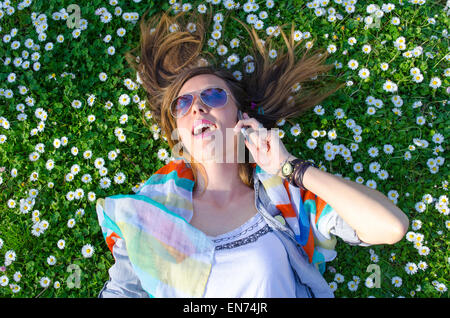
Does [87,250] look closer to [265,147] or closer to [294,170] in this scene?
[265,147]

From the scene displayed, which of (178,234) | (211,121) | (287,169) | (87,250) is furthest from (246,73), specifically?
(87,250)

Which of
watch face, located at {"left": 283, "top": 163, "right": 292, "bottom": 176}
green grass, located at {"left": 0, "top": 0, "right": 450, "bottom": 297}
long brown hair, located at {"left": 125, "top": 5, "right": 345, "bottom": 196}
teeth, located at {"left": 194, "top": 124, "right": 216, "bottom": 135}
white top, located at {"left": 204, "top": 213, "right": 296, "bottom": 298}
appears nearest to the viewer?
white top, located at {"left": 204, "top": 213, "right": 296, "bottom": 298}

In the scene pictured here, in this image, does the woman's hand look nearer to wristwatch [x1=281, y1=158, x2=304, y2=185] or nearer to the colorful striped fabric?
wristwatch [x1=281, y1=158, x2=304, y2=185]

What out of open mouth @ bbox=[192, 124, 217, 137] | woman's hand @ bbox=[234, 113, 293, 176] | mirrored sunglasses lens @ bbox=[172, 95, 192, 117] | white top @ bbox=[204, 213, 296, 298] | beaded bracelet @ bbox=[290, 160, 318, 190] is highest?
mirrored sunglasses lens @ bbox=[172, 95, 192, 117]

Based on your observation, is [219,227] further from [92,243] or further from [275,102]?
[92,243]

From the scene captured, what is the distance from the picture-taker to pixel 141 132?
3605 millimetres

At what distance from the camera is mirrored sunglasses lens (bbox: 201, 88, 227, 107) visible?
8.78 feet

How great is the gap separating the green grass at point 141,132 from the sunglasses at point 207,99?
0.94 meters

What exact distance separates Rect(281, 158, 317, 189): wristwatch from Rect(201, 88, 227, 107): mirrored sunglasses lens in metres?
0.60

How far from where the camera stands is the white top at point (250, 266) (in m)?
2.38

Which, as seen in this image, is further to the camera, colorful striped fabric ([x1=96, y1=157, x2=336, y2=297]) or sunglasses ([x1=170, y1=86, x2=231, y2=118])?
sunglasses ([x1=170, y1=86, x2=231, y2=118])

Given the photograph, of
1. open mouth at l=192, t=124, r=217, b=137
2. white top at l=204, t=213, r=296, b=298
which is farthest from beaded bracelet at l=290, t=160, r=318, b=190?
open mouth at l=192, t=124, r=217, b=137

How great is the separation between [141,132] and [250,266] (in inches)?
69.1
